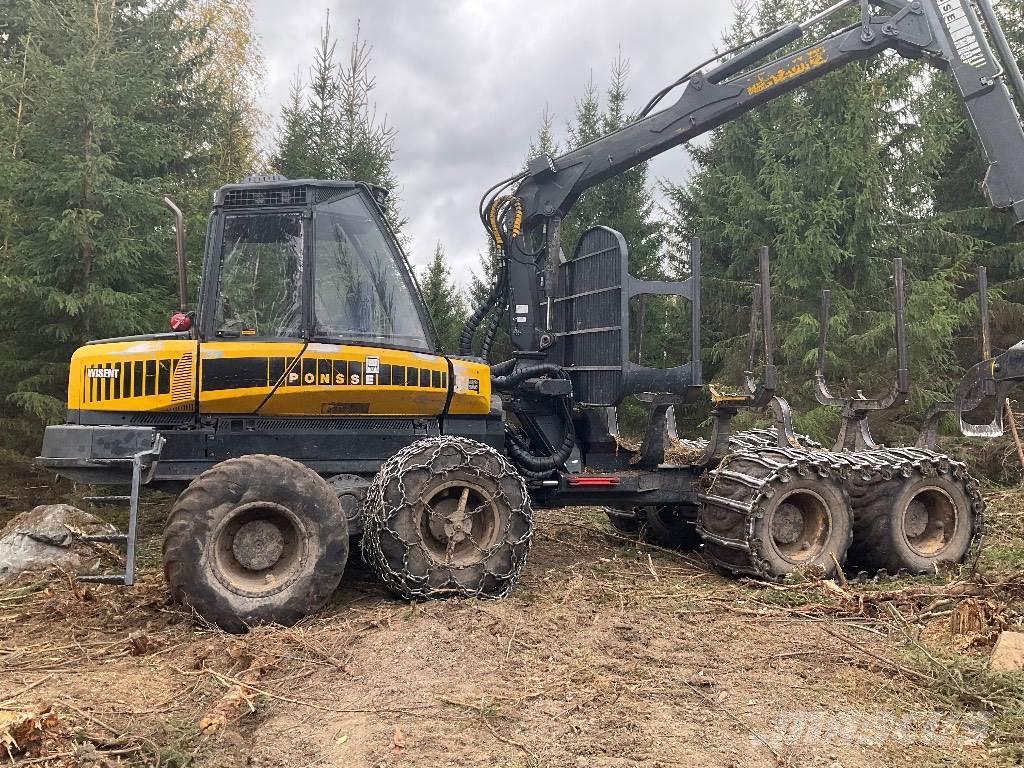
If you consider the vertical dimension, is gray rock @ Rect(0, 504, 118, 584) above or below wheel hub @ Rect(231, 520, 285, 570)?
below

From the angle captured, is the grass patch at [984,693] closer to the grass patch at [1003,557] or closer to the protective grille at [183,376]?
the grass patch at [1003,557]

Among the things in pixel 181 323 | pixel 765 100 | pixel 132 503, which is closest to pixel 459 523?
pixel 132 503

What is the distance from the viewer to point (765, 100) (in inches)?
291

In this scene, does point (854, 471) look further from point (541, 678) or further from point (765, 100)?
point (541, 678)

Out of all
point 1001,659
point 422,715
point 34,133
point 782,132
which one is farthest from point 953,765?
point 782,132

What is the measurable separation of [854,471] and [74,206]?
27.1ft

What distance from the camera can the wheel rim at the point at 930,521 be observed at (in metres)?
6.64

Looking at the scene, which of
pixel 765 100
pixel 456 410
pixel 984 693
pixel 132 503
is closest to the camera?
pixel 984 693

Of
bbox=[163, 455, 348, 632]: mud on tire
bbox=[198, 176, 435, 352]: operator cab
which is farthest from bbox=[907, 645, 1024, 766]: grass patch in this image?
bbox=[198, 176, 435, 352]: operator cab

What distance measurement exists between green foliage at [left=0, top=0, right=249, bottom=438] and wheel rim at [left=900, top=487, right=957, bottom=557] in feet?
25.5

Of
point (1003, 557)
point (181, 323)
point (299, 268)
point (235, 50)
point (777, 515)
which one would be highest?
point (235, 50)

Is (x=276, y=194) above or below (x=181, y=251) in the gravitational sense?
above

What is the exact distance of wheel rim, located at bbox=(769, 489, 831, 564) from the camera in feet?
20.6

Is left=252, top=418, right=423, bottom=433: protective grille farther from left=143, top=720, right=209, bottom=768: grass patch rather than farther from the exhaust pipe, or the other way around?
left=143, top=720, right=209, bottom=768: grass patch
